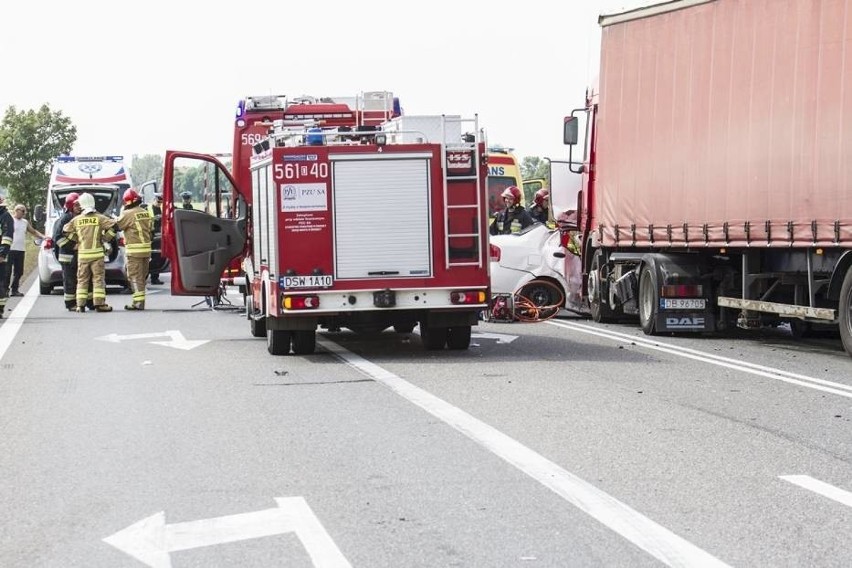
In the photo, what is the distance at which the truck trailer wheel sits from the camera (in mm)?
19016

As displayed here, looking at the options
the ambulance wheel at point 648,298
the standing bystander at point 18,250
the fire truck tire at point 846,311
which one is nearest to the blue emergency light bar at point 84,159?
the standing bystander at point 18,250

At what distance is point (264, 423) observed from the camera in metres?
9.70

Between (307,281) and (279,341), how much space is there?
2.98ft

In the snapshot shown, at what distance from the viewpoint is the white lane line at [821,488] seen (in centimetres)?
693

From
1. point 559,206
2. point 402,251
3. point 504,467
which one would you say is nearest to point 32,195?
point 559,206

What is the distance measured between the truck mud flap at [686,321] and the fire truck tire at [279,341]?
4.66m

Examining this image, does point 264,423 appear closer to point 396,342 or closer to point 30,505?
point 30,505

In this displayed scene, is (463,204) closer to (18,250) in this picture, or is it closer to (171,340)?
(171,340)

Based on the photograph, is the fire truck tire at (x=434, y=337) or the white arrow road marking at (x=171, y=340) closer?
the fire truck tire at (x=434, y=337)

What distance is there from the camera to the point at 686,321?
16.8 metres

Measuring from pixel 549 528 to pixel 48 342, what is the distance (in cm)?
1159

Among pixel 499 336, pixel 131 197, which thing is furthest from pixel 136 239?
pixel 499 336

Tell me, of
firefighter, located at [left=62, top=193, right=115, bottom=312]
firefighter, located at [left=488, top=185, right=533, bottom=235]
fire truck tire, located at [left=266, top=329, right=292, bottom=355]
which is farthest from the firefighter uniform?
fire truck tire, located at [left=266, top=329, right=292, bottom=355]

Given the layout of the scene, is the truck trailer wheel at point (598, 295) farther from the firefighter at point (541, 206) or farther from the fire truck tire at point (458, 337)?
the fire truck tire at point (458, 337)
